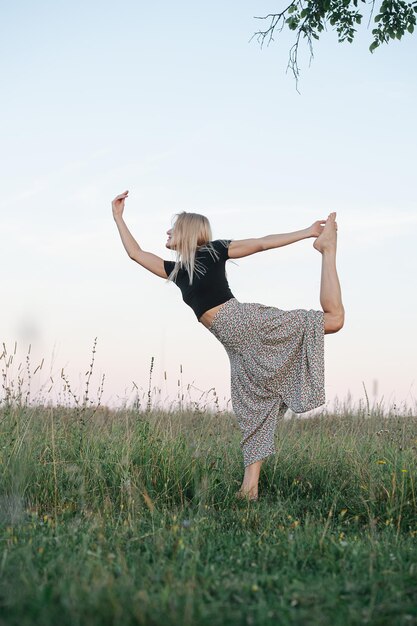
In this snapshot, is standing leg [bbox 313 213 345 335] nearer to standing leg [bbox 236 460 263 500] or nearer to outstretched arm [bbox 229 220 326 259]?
outstretched arm [bbox 229 220 326 259]

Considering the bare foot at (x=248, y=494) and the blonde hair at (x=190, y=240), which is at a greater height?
the blonde hair at (x=190, y=240)

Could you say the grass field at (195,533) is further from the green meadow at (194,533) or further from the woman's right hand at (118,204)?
the woman's right hand at (118,204)

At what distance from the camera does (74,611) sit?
9.18ft

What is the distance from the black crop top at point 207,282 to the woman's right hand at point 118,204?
35.5 inches

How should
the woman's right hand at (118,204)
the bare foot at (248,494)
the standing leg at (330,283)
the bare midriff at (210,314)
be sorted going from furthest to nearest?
1. the woman's right hand at (118,204)
2. the bare midriff at (210,314)
3. the standing leg at (330,283)
4. the bare foot at (248,494)

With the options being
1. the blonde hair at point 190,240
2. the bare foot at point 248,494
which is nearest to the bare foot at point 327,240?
the blonde hair at point 190,240

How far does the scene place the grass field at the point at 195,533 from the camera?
3.01 metres

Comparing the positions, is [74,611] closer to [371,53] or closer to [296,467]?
[296,467]

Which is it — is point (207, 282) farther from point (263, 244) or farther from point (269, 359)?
point (269, 359)

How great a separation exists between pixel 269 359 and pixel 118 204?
205 centimetres

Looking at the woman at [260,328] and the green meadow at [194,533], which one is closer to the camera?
the green meadow at [194,533]

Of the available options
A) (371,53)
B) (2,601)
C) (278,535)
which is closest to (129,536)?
(278,535)

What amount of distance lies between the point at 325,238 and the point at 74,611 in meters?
4.41

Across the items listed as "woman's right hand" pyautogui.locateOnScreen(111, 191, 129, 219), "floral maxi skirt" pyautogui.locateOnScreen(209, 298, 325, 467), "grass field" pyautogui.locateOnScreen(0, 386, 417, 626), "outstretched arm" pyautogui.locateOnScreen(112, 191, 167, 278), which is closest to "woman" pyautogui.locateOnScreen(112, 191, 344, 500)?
"floral maxi skirt" pyautogui.locateOnScreen(209, 298, 325, 467)
